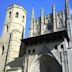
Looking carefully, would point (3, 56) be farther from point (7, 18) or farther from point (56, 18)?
point (56, 18)

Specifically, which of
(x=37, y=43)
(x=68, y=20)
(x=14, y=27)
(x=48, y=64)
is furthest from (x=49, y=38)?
(x=14, y=27)

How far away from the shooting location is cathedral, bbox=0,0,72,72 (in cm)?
2039

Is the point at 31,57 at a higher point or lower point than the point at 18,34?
lower

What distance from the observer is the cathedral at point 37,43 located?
2039cm

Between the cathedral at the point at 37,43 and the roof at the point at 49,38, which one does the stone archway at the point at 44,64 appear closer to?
the cathedral at the point at 37,43

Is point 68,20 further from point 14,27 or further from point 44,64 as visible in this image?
point 14,27

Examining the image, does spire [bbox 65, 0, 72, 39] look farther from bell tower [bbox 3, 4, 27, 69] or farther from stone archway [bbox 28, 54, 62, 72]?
bell tower [bbox 3, 4, 27, 69]

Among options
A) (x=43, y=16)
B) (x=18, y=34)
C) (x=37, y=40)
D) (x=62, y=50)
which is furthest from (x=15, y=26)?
(x=62, y=50)

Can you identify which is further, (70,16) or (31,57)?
(70,16)

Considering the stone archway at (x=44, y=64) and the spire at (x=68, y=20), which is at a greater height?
the spire at (x=68, y=20)

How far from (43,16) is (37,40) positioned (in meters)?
6.37

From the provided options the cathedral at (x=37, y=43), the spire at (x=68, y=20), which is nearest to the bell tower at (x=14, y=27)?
the cathedral at (x=37, y=43)

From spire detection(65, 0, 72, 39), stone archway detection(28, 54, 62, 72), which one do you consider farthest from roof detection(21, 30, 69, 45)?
stone archway detection(28, 54, 62, 72)

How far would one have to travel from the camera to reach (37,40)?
22938mm
